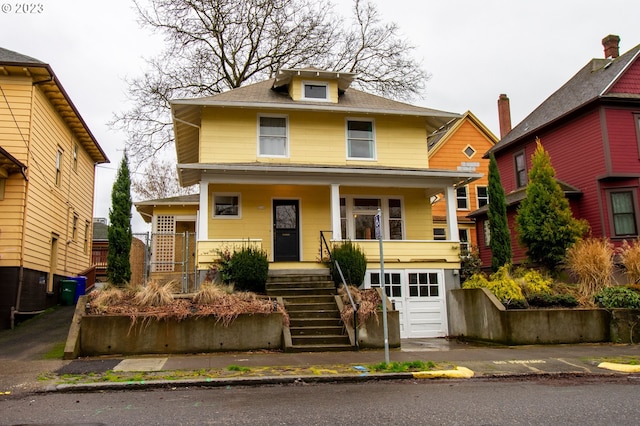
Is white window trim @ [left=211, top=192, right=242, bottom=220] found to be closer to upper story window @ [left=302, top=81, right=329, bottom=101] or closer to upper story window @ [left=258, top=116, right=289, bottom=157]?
upper story window @ [left=258, top=116, right=289, bottom=157]

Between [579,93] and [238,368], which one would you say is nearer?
[238,368]

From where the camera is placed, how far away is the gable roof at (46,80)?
50.8ft

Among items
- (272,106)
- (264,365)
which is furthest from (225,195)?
(264,365)

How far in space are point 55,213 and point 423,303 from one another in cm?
1320

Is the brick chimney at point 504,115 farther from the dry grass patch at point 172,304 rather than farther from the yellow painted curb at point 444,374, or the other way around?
the yellow painted curb at point 444,374

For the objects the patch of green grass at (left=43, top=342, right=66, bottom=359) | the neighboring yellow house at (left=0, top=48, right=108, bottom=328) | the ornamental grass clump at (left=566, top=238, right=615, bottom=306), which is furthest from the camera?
the neighboring yellow house at (left=0, top=48, right=108, bottom=328)

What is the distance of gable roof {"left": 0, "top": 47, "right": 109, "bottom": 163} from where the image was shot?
50.8 feet

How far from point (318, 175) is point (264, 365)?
26.2 feet

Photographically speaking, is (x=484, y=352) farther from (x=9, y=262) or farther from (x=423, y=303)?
(x=9, y=262)

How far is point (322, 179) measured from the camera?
54.3ft

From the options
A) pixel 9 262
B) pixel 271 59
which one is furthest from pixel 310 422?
pixel 271 59

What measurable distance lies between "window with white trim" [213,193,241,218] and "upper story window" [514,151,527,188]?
43.9 feet

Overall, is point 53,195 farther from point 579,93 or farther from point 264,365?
point 579,93

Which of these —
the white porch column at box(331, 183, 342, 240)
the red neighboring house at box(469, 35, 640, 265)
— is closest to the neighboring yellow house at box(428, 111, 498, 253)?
the red neighboring house at box(469, 35, 640, 265)
